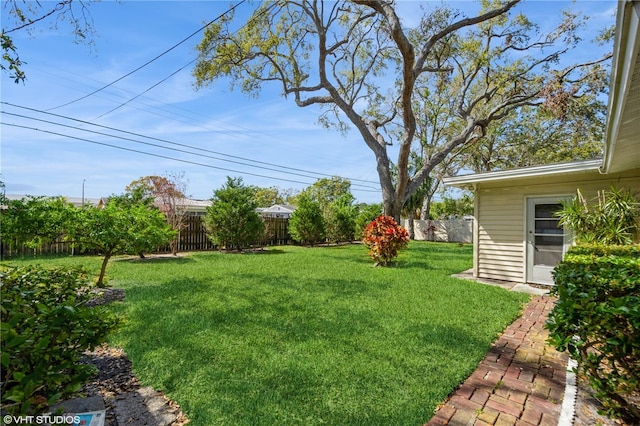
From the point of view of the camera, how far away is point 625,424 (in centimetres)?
205

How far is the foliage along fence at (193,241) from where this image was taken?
955 centimetres

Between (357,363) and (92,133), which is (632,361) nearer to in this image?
(357,363)

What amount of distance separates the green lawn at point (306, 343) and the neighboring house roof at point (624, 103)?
2.44 metres

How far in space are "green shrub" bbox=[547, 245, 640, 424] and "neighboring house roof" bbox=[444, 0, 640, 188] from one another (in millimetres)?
1287

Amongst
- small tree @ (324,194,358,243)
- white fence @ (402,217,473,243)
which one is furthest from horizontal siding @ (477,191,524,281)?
white fence @ (402,217,473,243)

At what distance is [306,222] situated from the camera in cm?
→ 1460

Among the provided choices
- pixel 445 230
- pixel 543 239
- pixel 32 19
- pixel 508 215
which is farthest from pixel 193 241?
pixel 445 230

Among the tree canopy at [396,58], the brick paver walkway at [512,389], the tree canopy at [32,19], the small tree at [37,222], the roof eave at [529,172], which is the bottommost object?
the brick paver walkway at [512,389]

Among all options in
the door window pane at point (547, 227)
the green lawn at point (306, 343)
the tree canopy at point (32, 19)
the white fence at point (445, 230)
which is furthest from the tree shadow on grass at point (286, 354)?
the white fence at point (445, 230)

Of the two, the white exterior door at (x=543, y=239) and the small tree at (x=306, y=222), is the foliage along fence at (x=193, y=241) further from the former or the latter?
the white exterior door at (x=543, y=239)

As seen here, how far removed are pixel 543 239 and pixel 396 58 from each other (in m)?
10.3

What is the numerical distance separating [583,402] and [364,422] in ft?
5.61

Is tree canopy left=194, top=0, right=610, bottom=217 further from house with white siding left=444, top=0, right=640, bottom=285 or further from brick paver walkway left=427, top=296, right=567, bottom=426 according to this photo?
brick paver walkway left=427, top=296, right=567, bottom=426

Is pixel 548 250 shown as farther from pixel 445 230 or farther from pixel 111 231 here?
pixel 445 230
